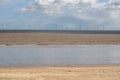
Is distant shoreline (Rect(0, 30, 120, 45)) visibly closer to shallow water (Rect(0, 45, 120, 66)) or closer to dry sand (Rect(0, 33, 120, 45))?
dry sand (Rect(0, 33, 120, 45))

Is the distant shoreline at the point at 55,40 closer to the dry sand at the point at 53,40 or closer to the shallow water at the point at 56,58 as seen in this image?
the dry sand at the point at 53,40

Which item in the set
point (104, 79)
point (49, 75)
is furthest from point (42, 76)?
point (104, 79)

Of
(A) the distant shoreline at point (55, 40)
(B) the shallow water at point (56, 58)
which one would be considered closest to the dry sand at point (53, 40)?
(A) the distant shoreline at point (55, 40)

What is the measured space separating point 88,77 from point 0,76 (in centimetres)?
533

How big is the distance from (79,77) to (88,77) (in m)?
0.54

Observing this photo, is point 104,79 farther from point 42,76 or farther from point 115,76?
point 42,76

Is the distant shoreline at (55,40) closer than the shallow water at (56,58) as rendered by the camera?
No

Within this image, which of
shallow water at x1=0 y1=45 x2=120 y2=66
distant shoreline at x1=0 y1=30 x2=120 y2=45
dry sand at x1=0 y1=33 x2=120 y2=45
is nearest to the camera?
shallow water at x1=0 y1=45 x2=120 y2=66

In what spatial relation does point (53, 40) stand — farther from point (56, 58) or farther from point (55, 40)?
point (56, 58)

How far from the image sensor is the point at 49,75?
2619 centimetres

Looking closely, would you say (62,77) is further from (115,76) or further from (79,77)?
(115,76)

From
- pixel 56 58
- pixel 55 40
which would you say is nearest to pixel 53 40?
pixel 55 40

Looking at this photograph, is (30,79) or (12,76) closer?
(30,79)

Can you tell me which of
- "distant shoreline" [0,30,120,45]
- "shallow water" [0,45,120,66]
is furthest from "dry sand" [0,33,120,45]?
"shallow water" [0,45,120,66]
